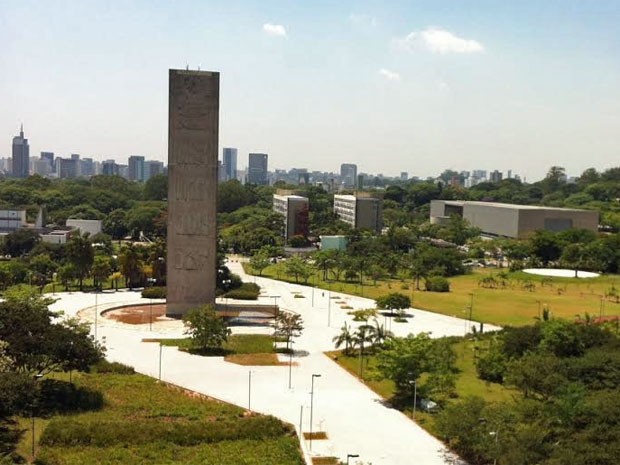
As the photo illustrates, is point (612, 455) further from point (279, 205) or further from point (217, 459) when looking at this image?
point (279, 205)

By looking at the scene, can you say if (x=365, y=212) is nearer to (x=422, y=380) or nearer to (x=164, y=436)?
(x=422, y=380)

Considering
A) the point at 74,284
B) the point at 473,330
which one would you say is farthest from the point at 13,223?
the point at 473,330

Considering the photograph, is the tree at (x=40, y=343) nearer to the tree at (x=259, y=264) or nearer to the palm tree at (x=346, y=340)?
the palm tree at (x=346, y=340)

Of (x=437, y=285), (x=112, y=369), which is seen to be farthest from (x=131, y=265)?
(x=437, y=285)

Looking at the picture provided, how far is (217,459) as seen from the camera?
19.3 m

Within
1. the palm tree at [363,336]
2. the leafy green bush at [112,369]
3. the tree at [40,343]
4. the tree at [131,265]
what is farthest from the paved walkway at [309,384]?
the tree at [131,265]

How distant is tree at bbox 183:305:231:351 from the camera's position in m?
31.7

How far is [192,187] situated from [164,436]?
19929 mm

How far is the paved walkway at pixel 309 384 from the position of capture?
2059 centimetres

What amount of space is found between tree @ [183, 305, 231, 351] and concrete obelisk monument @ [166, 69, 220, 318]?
252 inches

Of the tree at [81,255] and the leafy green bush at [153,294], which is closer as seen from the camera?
Answer: the leafy green bush at [153,294]

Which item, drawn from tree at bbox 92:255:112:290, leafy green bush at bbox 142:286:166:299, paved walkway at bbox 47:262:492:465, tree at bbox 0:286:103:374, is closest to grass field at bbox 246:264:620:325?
paved walkway at bbox 47:262:492:465

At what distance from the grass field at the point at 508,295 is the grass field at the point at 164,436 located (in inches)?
951

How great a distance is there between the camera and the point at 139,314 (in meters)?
40.2
